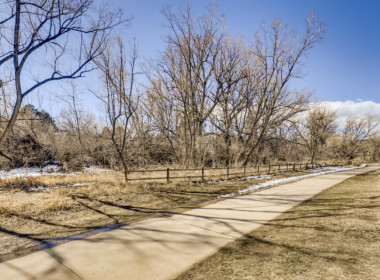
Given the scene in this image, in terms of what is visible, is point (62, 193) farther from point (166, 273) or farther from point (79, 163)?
point (79, 163)

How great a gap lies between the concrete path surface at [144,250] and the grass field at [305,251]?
0.35 meters


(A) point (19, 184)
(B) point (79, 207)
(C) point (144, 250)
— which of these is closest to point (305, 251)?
(C) point (144, 250)

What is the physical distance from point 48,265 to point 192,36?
22106 mm

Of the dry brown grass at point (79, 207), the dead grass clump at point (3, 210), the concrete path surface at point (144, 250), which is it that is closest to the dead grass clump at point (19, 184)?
the dry brown grass at point (79, 207)

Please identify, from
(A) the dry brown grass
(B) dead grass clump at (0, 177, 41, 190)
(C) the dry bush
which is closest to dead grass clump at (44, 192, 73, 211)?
(A) the dry brown grass

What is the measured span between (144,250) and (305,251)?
10.2 feet

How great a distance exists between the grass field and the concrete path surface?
1.14ft

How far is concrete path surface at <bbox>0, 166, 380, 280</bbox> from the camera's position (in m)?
3.57

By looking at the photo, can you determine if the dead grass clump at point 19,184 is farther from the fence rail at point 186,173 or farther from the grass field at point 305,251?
the grass field at point 305,251

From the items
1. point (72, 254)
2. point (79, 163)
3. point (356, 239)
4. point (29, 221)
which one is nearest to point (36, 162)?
point (79, 163)

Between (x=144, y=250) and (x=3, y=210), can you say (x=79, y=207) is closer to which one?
(x=3, y=210)

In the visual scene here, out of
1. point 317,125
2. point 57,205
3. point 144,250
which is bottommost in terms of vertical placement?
point 144,250

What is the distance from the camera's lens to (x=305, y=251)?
423 centimetres

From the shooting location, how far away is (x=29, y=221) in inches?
238
